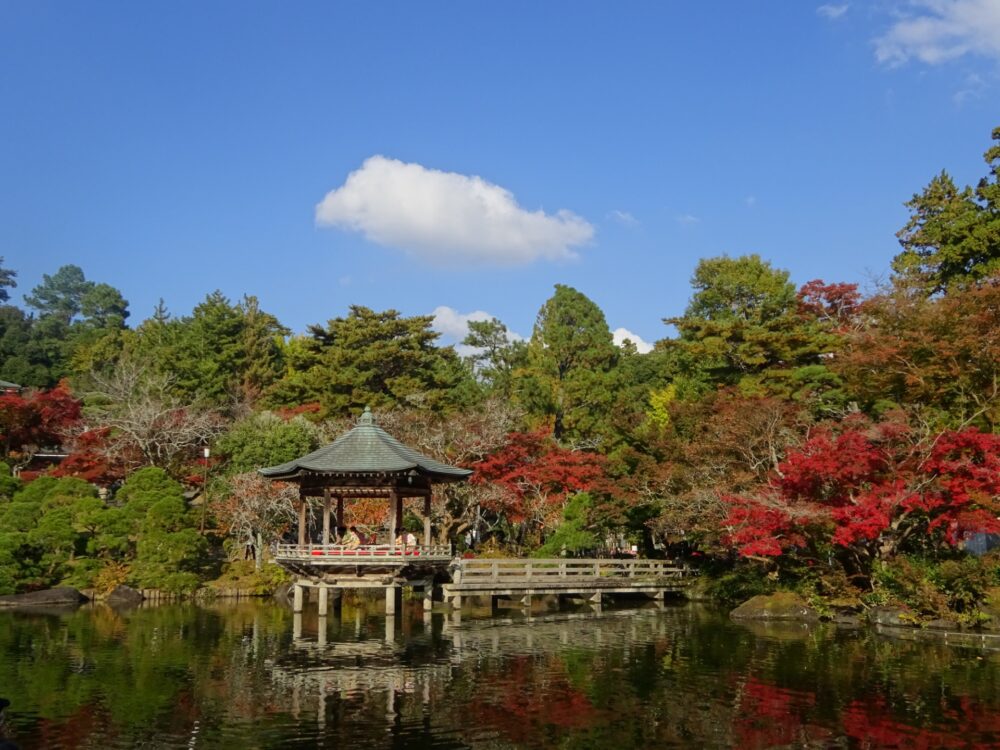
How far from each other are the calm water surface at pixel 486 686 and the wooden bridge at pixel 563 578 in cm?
311

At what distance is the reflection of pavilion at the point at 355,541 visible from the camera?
24.3 metres

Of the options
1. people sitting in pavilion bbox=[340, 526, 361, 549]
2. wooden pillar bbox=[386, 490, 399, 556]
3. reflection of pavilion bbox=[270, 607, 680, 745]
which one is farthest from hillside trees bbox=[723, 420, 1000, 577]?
people sitting in pavilion bbox=[340, 526, 361, 549]

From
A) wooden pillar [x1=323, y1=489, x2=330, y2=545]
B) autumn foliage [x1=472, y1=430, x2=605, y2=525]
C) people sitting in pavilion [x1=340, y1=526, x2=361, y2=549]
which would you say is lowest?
people sitting in pavilion [x1=340, y1=526, x2=361, y2=549]

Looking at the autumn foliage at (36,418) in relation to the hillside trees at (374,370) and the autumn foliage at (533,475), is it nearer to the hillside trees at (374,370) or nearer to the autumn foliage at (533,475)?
the hillside trees at (374,370)

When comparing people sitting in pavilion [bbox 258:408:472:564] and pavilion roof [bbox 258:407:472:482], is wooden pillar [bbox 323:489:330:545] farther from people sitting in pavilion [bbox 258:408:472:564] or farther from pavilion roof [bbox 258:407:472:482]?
pavilion roof [bbox 258:407:472:482]

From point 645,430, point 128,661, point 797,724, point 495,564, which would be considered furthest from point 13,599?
point 797,724

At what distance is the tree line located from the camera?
23094mm

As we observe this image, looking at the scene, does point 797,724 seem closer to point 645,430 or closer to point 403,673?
point 403,673

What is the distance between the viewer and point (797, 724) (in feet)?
41.9

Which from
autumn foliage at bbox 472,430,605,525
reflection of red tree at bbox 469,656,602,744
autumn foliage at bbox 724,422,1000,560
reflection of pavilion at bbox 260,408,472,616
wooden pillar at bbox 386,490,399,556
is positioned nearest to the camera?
reflection of red tree at bbox 469,656,602,744

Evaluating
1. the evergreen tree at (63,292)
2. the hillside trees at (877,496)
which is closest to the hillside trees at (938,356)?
the hillside trees at (877,496)

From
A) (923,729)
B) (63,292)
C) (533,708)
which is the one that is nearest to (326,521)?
(533,708)

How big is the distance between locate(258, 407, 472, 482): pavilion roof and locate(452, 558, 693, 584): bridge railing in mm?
3250

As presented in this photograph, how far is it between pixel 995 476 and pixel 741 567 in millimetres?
9963
